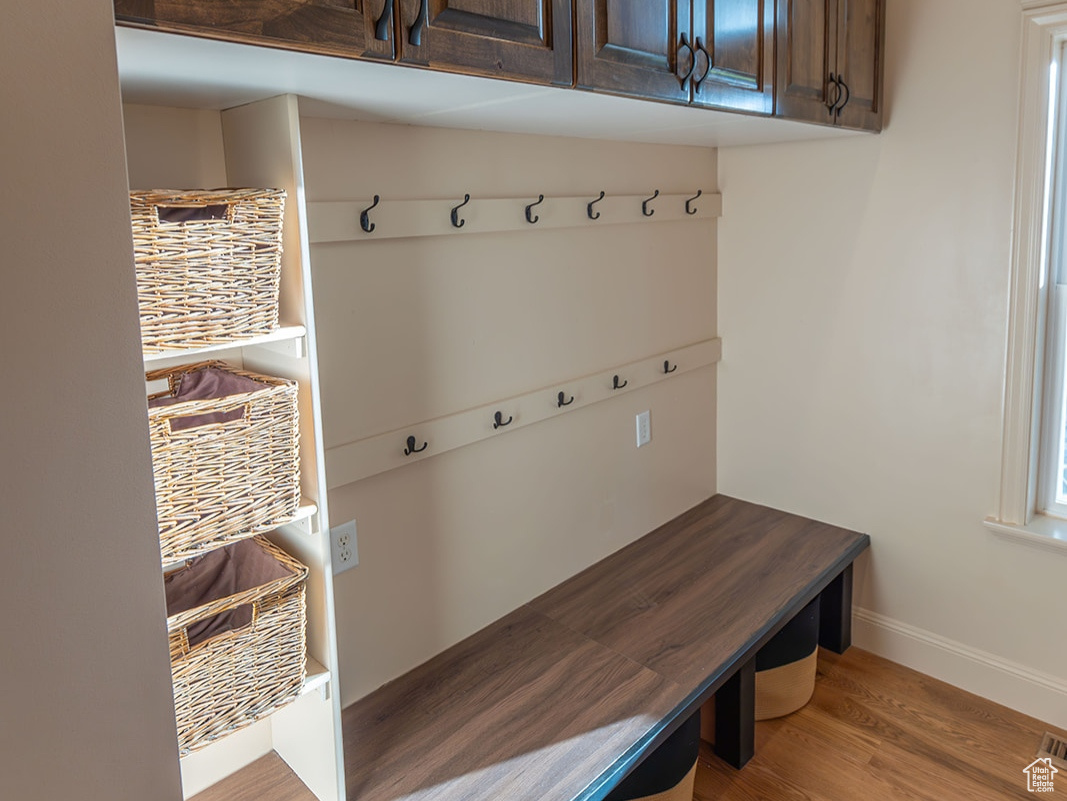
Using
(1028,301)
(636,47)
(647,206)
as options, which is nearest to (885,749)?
(1028,301)

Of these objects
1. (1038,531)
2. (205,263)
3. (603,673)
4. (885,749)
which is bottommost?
(885,749)

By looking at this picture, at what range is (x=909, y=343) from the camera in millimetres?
2303

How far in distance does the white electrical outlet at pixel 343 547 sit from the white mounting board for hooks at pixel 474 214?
585 mm

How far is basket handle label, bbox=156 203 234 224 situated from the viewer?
1094mm

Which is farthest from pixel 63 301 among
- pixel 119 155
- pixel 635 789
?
pixel 635 789

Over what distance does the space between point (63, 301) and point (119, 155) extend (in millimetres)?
156

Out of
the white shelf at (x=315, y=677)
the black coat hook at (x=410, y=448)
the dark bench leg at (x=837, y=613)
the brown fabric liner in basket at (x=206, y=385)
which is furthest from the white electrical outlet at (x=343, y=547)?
the dark bench leg at (x=837, y=613)

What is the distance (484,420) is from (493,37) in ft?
3.07

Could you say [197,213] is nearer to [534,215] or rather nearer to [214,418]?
[214,418]

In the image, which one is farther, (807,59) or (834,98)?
(834,98)

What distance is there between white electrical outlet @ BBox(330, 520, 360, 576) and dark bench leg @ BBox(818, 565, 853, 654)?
1533 millimetres

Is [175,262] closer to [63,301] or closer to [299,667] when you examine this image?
[63,301]

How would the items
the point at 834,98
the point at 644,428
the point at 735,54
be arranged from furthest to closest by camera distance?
1. the point at 644,428
2. the point at 834,98
3. the point at 735,54

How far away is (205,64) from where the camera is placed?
39.9 inches
